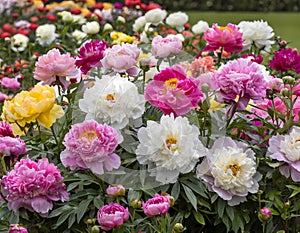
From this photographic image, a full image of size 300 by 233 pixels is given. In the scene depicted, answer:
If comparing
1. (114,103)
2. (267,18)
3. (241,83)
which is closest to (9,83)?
(114,103)

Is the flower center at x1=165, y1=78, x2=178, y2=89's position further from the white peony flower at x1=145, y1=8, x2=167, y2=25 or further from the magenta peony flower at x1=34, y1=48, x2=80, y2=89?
the white peony flower at x1=145, y1=8, x2=167, y2=25

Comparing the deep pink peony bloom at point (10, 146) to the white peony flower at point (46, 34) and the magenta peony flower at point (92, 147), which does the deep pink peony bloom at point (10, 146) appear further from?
the white peony flower at point (46, 34)

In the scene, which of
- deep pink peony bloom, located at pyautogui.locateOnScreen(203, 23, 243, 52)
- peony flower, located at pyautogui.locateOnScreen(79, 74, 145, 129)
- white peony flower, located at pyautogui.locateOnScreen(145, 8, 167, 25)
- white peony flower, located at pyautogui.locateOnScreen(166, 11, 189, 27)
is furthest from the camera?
white peony flower, located at pyautogui.locateOnScreen(166, 11, 189, 27)

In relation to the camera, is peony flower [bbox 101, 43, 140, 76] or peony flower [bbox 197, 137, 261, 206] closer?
peony flower [bbox 197, 137, 261, 206]

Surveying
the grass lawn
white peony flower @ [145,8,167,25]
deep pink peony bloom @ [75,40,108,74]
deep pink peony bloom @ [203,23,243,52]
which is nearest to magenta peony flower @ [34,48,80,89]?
deep pink peony bloom @ [75,40,108,74]

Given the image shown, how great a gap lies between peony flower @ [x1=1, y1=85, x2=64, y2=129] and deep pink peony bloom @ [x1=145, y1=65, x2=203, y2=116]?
0.24 metres

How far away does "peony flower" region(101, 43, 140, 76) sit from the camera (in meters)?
1.88

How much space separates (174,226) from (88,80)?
63cm

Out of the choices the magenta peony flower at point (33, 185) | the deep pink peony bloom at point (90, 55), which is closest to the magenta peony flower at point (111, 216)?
the magenta peony flower at point (33, 185)

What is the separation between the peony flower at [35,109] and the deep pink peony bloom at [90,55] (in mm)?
188

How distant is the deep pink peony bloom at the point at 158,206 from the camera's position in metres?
1.50

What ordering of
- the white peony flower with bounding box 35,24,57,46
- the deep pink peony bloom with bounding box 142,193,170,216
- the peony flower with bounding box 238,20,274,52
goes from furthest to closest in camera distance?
the white peony flower with bounding box 35,24,57,46, the peony flower with bounding box 238,20,274,52, the deep pink peony bloom with bounding box 142,193,170,216

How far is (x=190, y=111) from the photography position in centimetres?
187

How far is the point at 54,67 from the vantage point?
1.88 m
